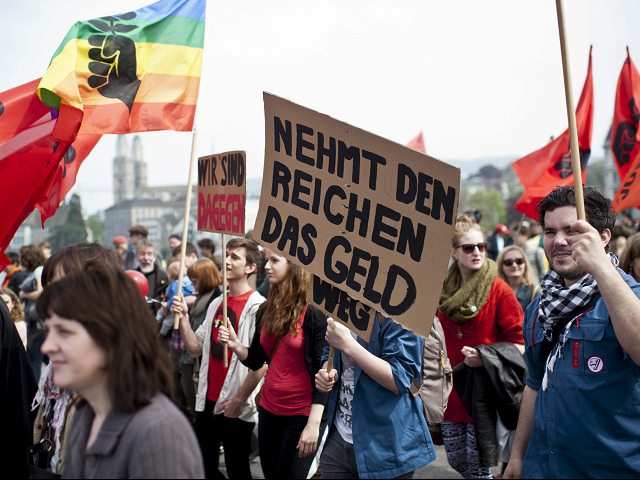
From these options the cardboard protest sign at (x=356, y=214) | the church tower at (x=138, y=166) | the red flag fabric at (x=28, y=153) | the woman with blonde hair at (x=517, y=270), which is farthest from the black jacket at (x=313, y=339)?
the church tower at (x=138, y=166)

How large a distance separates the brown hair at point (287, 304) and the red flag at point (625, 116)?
5760 millimetres

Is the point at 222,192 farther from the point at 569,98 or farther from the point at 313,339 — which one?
the point at 569,98

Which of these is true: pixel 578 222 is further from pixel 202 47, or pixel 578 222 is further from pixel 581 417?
pixel 202 47

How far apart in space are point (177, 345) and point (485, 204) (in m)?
151

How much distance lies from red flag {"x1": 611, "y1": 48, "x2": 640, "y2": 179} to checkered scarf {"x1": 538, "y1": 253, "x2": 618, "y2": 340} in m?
6.46

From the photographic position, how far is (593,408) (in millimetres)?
2801

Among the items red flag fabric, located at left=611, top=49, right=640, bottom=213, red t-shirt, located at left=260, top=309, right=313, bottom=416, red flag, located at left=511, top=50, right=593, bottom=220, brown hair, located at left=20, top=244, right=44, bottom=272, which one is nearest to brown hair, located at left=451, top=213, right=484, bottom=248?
red t-shirt, located at left=260, top=309, right=313, bottom=416

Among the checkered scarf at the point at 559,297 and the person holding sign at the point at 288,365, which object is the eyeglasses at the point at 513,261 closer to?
the person holding sign at the point at 288,365

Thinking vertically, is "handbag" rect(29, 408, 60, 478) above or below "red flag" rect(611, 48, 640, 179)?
below

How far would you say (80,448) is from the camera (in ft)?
7.04

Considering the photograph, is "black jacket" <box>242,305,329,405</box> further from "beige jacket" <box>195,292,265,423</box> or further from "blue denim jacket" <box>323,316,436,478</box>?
"blue denim jacket" <box>323,316,436,478</box>

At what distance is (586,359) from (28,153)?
4149 mm

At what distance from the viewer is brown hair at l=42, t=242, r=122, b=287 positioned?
3307mm

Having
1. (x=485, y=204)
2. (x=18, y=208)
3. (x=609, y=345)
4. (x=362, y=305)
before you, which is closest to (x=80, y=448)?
(x=362, y=305)
